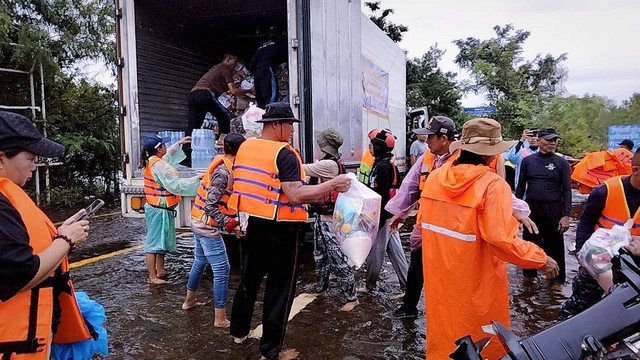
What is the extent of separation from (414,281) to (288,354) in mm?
1190

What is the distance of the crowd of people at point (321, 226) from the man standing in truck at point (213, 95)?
1.56 meters

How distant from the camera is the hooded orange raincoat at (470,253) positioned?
7.28 feet

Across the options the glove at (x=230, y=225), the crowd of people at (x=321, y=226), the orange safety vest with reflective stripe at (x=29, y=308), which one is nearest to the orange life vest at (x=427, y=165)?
the crowd of people at (x=321, y=226)

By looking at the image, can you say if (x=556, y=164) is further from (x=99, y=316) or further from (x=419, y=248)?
(x=99, y=316)

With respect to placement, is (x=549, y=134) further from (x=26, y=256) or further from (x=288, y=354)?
(x=26, y=256)

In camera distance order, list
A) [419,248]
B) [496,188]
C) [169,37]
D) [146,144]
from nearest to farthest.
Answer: [496,188] → [419,248] → [146,144] → [169,37]

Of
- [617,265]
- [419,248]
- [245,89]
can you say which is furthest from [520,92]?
[617,265]

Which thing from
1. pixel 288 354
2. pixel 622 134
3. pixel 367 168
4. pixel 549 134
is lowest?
pixel 288 354

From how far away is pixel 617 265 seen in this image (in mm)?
1638

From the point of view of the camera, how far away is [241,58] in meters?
8.05

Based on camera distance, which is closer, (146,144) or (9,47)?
(146,144)

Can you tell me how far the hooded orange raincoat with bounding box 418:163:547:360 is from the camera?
7.28ft

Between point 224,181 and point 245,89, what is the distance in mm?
3389

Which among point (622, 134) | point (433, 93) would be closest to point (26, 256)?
point (622, 134)
